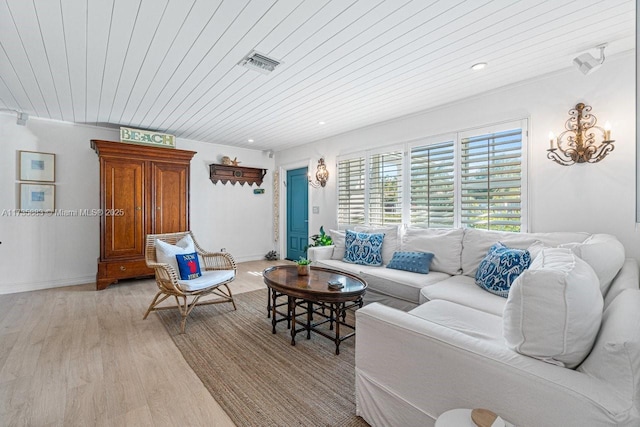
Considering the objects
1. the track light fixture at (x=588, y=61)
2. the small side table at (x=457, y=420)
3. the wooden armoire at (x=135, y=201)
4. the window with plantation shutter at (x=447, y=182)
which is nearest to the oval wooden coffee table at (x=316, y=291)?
the small side table at (x=457, y=420)

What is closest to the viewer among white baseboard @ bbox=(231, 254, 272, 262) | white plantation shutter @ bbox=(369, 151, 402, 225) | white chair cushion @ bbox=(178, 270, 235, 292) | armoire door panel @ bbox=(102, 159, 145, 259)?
white chair cushion @ bbox=(178, 270, 235, 292)

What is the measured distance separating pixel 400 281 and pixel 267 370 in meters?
1.48

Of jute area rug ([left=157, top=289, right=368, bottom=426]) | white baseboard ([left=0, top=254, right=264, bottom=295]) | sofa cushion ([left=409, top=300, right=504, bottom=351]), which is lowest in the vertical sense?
jute area rug ([left=157, top=289, right=368, bottom=426])

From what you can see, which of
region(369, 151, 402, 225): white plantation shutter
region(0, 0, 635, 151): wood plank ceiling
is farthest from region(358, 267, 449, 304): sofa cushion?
region(0, 0, 635, 151): wood plank ceiling

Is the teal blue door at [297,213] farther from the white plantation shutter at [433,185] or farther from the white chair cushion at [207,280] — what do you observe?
the white chair cushion at [207,280]

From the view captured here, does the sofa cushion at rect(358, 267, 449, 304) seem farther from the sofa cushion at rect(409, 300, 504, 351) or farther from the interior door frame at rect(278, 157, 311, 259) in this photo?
the interior door frame at rect(278, 157, 311, 259)

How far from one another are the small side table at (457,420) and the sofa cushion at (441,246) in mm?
2157

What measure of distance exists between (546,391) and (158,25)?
287cm

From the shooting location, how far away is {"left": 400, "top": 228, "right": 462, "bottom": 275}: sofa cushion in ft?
9.86

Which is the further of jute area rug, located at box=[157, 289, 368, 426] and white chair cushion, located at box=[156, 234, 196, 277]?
white chair cushion, located at box=[156, 234, 196, 277]

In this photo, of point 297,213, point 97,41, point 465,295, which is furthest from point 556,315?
point 297,213

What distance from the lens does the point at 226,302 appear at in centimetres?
346

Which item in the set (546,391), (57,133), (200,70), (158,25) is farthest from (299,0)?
(57,133)

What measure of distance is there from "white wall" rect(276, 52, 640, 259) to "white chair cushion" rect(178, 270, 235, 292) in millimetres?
3160
